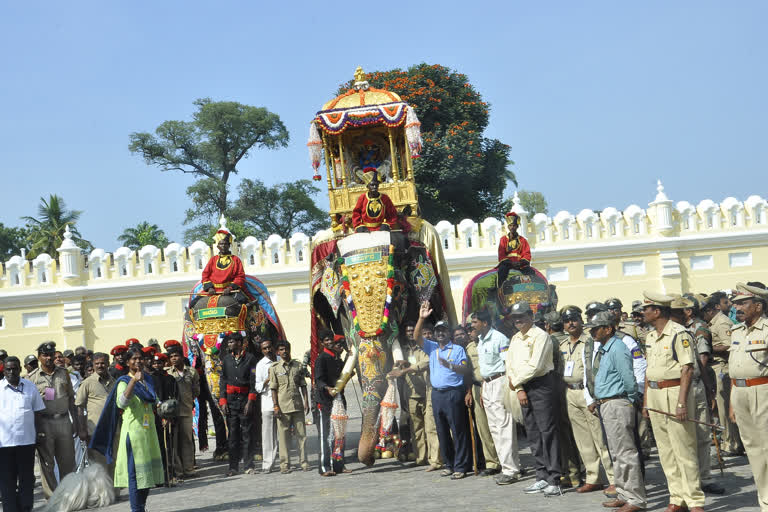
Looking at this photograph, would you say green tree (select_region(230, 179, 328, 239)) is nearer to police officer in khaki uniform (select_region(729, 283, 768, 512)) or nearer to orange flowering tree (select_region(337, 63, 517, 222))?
orange flowering tree (select_region(337, 63, 517, 222))

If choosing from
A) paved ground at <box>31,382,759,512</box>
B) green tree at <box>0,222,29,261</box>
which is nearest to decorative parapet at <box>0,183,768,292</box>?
paved ground at <box>31,382,759,512</box>

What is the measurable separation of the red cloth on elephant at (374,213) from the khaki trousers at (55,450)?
390 centimetres

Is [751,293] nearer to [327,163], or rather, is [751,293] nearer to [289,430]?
[289,430]

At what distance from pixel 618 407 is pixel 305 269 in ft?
55.4

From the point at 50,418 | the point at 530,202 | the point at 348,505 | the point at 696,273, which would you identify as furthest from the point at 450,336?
the point at 530,202

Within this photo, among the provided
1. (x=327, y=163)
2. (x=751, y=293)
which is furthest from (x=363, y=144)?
(x=751, y=293)

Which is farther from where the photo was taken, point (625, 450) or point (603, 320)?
point (603, 320)

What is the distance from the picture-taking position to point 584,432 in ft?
26.1

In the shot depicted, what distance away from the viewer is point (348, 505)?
26.7 ft

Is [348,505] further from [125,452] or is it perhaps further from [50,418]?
[50,418]

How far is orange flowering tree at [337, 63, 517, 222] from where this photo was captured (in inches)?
1254

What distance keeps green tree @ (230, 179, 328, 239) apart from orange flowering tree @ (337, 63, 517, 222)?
7.92 metres

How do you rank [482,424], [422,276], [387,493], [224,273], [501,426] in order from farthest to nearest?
[224,273] < [422,276] < [482,424] < [501,426] < [387,493]

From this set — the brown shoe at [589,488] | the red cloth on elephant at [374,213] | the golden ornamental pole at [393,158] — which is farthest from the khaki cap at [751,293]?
the golden ornamental pole at [393,158]
